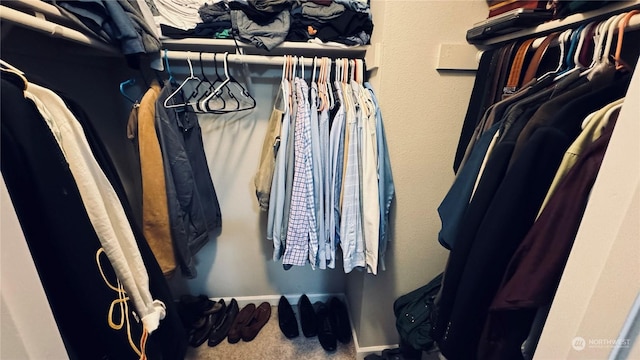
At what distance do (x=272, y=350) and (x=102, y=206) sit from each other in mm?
1225

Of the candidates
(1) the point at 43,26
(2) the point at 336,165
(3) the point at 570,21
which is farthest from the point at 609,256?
(1) the point at 43,26

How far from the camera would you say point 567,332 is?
47 cm

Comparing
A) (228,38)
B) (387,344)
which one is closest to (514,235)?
(387,344)

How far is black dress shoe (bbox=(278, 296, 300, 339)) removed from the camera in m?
1.54

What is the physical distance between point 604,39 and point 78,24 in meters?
1.31

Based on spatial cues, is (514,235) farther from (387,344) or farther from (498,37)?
(387,344)

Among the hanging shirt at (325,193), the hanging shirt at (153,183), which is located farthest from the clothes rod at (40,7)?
the hanging shirt at (325,193)

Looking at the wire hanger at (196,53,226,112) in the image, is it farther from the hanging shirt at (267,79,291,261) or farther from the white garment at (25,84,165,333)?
the white garment at (25,84,165,333)

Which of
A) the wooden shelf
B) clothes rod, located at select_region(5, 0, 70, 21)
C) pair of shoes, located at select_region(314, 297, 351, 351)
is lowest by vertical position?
pair of shoes, located at select_region(314, 297, 351, 351)

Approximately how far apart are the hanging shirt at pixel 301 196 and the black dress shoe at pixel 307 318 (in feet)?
2.38

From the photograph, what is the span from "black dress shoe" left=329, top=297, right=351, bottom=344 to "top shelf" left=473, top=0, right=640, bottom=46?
5.01 feet

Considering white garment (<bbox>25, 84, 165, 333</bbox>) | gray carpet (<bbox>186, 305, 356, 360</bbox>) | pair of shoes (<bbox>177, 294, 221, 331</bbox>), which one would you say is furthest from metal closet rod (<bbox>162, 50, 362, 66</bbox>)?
gray carpet (<bbox>186, 305, 356, 360</bbox>)

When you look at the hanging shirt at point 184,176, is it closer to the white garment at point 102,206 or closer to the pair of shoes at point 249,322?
the white garment at point 102,206

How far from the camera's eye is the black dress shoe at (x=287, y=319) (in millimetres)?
1539
